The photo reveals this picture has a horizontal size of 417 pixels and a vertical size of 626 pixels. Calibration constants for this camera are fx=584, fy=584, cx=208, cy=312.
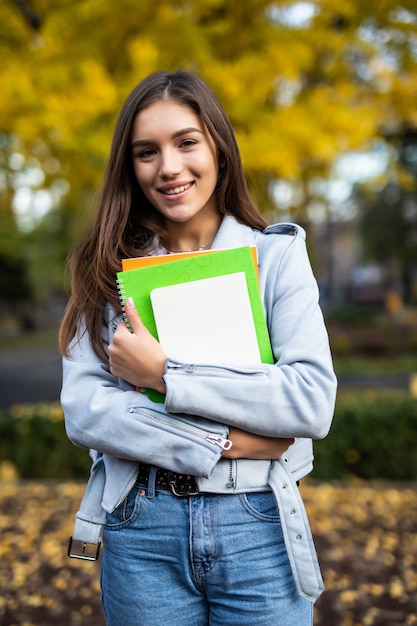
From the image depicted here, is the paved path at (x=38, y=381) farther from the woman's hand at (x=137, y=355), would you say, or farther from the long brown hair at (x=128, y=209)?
the woman's hand at (x=137, y=355)

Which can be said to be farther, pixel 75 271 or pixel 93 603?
pixel 93 603

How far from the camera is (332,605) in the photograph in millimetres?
3100

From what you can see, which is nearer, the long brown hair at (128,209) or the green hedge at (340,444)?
the long brown hair at (128,209)

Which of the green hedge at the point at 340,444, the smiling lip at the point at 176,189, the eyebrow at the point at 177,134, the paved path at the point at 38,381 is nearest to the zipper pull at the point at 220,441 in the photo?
the smiling lip at the point at 176,189

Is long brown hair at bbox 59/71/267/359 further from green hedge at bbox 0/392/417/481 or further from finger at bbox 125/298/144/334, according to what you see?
green hedge at bbox 0/392/417/481

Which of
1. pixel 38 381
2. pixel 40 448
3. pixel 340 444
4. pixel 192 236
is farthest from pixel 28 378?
pixel 192 236

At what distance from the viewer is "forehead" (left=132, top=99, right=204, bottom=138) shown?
140 cm

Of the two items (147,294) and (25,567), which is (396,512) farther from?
(147,294)

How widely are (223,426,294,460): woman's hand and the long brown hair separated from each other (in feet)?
1.30

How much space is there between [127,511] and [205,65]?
387 centimetres

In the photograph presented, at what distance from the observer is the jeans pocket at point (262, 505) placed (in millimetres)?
1300

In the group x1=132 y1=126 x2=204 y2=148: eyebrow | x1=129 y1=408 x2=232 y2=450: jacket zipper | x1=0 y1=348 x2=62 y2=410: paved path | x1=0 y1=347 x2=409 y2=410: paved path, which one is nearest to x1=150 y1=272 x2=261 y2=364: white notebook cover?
x1=129 y1=408 x2=232 y2=450: jacket zipper

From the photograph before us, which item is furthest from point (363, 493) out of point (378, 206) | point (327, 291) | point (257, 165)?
point (327, 291)

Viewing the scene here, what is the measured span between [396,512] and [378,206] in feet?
99.0
